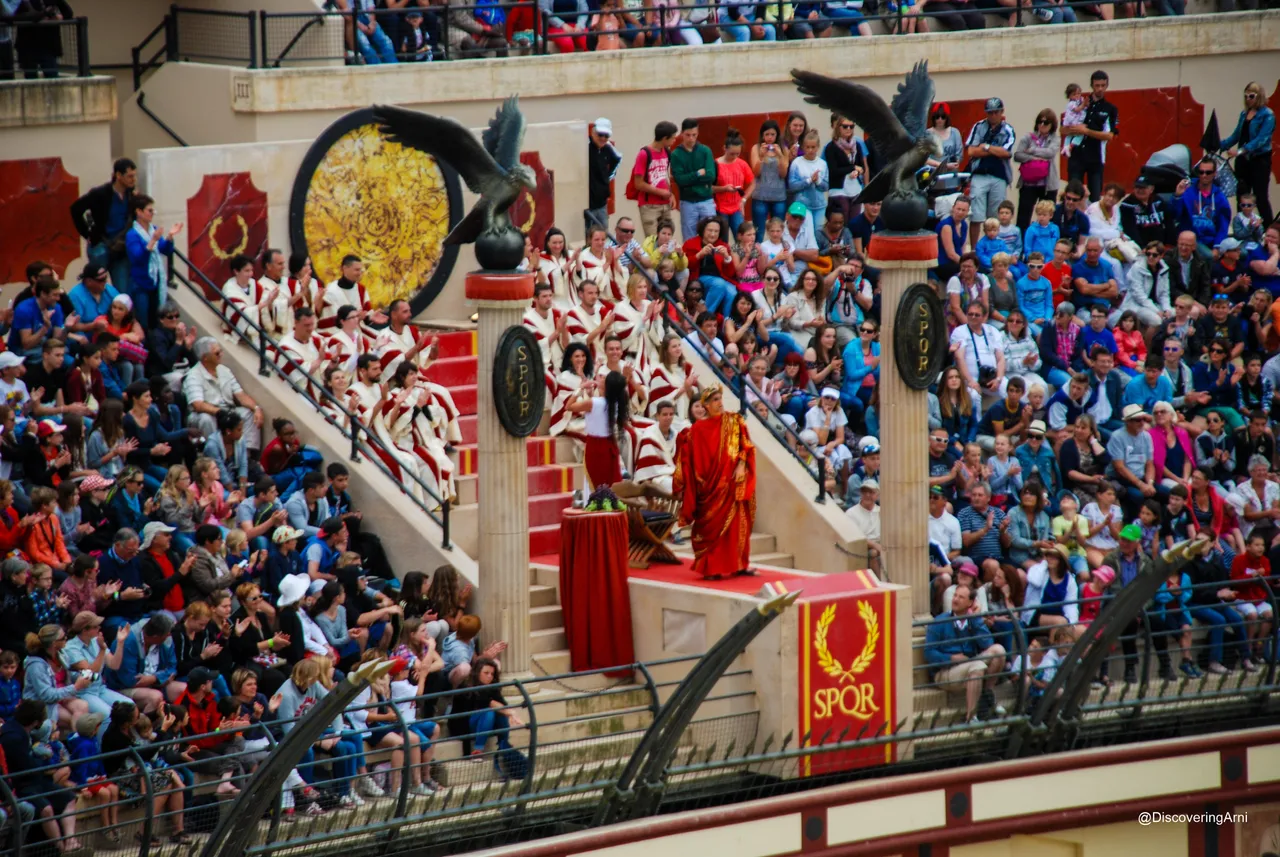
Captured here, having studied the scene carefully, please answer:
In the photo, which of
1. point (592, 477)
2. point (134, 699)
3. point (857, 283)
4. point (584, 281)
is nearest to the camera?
point (134, 699)

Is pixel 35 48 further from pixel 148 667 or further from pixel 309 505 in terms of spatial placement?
pixel 148 667

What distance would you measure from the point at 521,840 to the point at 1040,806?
4405 millimetres

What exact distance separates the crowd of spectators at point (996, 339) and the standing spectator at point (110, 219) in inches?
138

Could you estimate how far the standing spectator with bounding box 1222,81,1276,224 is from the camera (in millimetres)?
30266

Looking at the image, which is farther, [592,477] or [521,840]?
[592,477]

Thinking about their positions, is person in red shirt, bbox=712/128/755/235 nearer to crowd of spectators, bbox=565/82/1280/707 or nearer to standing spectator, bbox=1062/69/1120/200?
crowd of spectators, bbox=565/82/1280/707

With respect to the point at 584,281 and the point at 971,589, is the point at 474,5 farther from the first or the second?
the point at 971,589

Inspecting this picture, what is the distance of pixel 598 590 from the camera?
66.9 feet

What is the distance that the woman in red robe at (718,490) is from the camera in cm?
2062

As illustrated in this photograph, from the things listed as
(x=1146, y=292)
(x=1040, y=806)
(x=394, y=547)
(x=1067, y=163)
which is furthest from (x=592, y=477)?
(x=1067, y=163)

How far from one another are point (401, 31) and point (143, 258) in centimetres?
583

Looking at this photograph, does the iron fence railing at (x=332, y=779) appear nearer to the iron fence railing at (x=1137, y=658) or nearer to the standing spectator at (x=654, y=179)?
the iron fence railing at (x=1137, y=658)

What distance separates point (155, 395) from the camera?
67.1 feet

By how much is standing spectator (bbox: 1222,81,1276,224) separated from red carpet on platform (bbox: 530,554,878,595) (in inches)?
455
